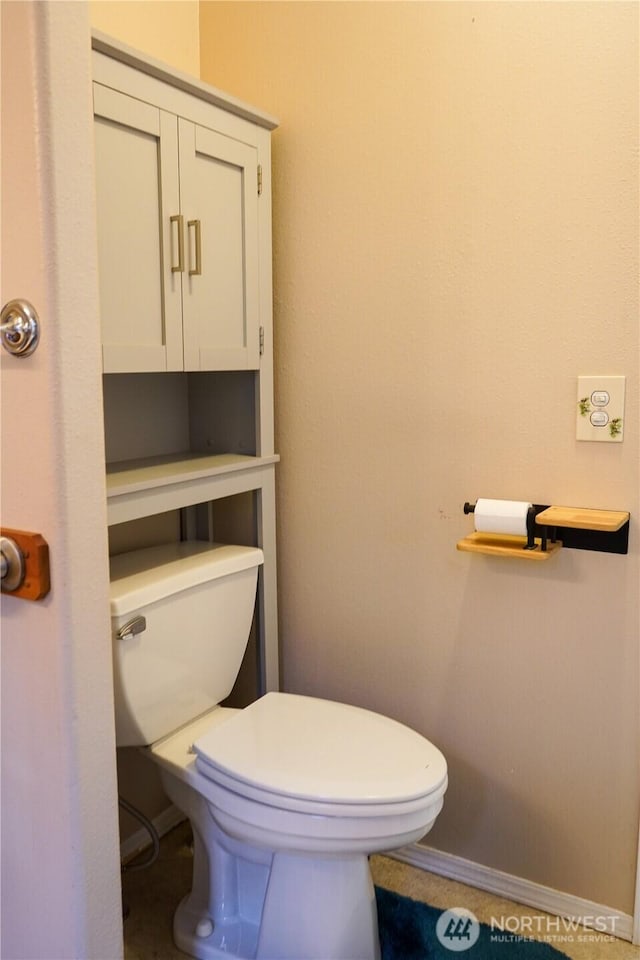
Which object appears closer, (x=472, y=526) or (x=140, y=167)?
(x=140, y=167)

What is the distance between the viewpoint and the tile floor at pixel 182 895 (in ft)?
5.39

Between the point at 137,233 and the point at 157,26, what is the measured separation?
0.64 metres

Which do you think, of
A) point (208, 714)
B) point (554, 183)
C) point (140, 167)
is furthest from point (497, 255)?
point (208, 714)

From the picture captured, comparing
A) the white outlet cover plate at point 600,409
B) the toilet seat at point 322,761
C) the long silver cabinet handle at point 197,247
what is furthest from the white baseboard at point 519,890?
the long silver cabinet handle at point 197,247

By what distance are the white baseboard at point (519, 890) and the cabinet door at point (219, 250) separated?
124cm

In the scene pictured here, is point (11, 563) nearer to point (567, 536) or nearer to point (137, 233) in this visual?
point (137, 233)

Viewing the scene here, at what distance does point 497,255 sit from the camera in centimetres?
166

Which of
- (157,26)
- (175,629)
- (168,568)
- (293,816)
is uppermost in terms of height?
(157,26)

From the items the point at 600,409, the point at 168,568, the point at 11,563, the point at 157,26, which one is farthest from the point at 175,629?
the point at 157,26

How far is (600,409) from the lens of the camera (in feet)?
5.18

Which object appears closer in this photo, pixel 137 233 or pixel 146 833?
pixel 137 233

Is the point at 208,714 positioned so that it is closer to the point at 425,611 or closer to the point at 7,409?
the point at 425,611

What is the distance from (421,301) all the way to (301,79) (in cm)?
61
